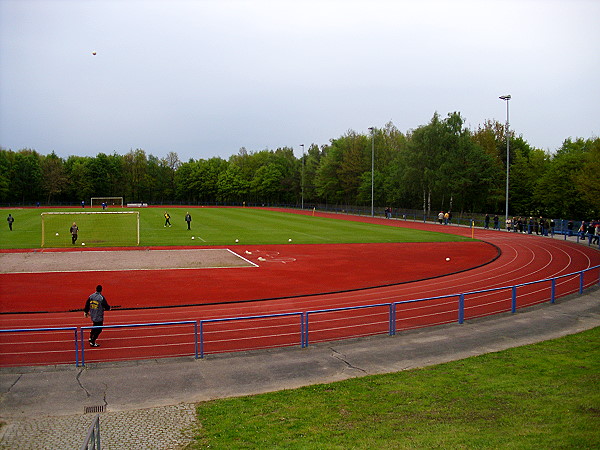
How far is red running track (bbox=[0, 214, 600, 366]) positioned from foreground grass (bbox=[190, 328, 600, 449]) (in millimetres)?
4027

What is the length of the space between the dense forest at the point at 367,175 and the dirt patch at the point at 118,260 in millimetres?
35665

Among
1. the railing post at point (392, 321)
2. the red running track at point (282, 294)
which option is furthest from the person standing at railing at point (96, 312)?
the railing post at point (392, 321)

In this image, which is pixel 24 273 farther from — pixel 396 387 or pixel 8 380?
pixel 396 387

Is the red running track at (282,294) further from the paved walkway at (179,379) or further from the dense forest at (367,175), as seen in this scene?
the dense forest at (367,175)

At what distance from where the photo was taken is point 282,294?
20031 mm

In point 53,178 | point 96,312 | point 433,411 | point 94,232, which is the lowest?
point 433,411

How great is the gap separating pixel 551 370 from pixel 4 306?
56.8 feet

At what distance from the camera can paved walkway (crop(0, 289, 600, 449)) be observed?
320 inches

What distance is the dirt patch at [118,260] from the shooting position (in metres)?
25.9

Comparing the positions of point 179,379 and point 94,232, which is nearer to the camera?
point 179,379

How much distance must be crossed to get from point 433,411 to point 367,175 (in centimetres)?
8013

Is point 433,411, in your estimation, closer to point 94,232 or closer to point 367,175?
point 94,232

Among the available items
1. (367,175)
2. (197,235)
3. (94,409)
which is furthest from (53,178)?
(94,409)

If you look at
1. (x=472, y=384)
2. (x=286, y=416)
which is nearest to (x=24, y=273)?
(x=286, y=416)
